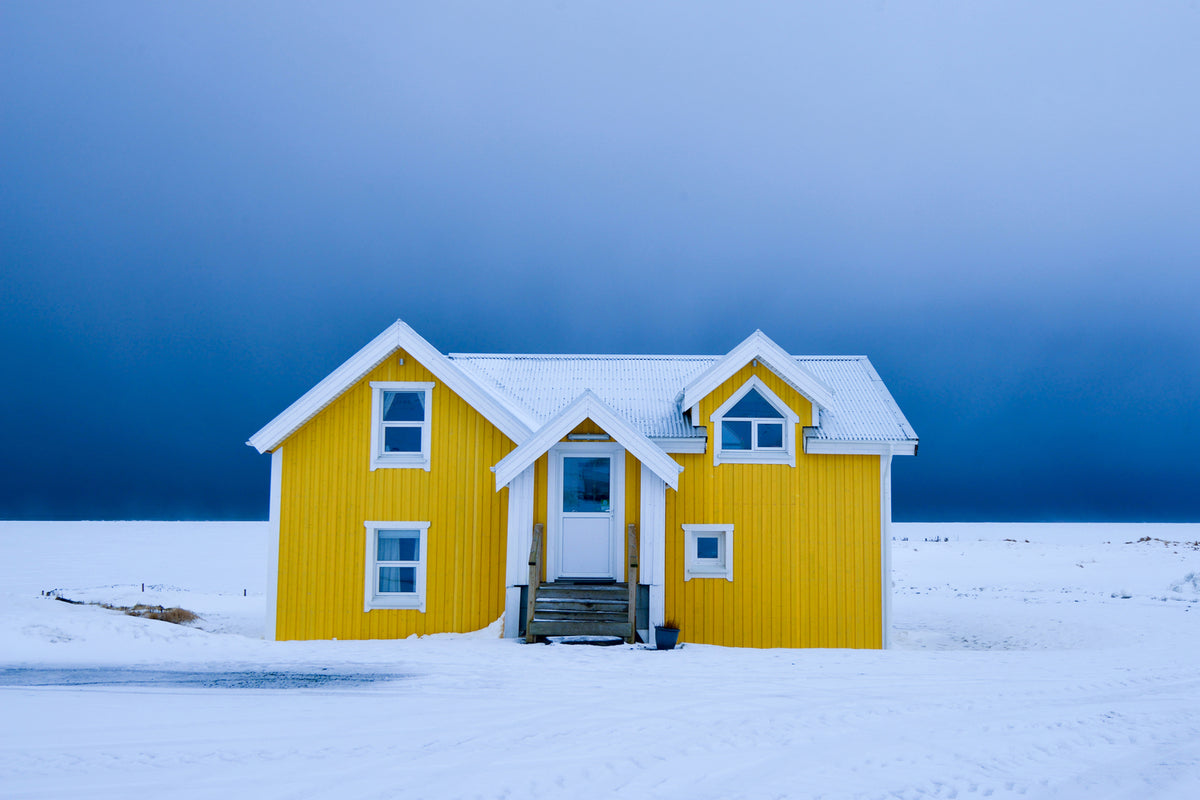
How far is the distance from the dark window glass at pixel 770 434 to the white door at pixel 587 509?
3.37 meters

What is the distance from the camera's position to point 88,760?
7406 millimetres

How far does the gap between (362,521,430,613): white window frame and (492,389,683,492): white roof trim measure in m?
2.28

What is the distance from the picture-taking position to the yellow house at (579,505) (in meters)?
16.4

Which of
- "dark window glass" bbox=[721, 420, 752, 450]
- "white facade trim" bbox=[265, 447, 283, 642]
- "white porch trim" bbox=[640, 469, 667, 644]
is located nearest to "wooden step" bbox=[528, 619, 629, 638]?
"white porch trim" bbox=[640, 469, 667, 644]

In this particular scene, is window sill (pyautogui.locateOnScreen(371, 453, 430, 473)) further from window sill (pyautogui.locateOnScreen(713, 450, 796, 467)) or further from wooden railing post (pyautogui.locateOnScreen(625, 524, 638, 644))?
window sill (pyautogui.locateOnScreen(713, 450, 796, 467))

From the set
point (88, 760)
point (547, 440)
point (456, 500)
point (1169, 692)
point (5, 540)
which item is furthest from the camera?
point (5, 540)

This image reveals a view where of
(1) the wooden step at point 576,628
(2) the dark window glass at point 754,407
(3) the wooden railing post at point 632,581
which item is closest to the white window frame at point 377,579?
(1) the wooden step at point 576,628

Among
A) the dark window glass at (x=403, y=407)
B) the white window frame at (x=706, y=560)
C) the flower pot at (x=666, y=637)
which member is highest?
the dark window glass at (x=403, y=407)

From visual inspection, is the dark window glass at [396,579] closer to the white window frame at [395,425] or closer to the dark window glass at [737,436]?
the white window frame at [395,425]


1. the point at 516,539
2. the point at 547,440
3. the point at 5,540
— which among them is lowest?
the point at 5,540

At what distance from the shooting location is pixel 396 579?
54.9ft

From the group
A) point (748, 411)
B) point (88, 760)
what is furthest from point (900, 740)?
point (748, 411)

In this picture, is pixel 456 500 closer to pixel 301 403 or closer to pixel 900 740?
pixel 301 403

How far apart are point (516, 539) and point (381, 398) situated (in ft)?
14.5
